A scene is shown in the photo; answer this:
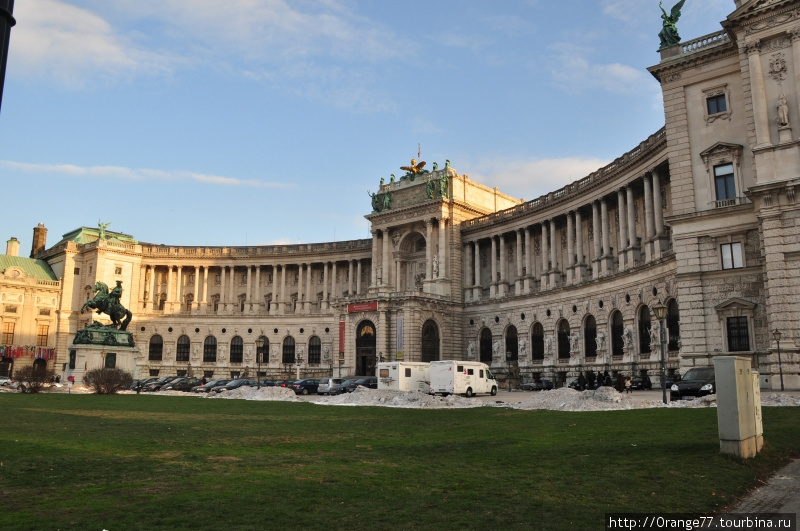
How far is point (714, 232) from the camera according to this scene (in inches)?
1754

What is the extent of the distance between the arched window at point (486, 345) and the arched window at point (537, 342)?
766 centimetres

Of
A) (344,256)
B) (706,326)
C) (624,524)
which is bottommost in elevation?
(624,524)

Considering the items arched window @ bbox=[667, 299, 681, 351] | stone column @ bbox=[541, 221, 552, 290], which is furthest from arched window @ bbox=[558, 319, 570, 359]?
arched window @ bbox=[667, 299, 681, 351]

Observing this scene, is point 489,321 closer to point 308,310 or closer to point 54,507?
point 308,310

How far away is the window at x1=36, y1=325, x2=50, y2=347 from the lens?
104 m

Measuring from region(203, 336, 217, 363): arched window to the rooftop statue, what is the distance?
7801cm

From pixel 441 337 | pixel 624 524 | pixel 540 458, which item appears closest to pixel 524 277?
pixel 441 337

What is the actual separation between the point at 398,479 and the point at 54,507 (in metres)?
6.09

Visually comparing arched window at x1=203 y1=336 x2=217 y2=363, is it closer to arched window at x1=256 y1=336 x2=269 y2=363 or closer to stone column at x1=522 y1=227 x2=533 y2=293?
arched window at x1=256 y1=336 x2=269 y2=363

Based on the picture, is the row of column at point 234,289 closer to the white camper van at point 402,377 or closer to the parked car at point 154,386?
the parked car at point 154,386

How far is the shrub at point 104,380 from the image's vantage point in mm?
52406

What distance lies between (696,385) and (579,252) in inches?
1369

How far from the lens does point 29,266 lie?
10869 cm

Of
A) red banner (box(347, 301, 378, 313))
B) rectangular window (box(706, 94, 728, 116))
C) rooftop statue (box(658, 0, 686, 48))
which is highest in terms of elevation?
rooftop statue (box(658, 0, 686, 48))
